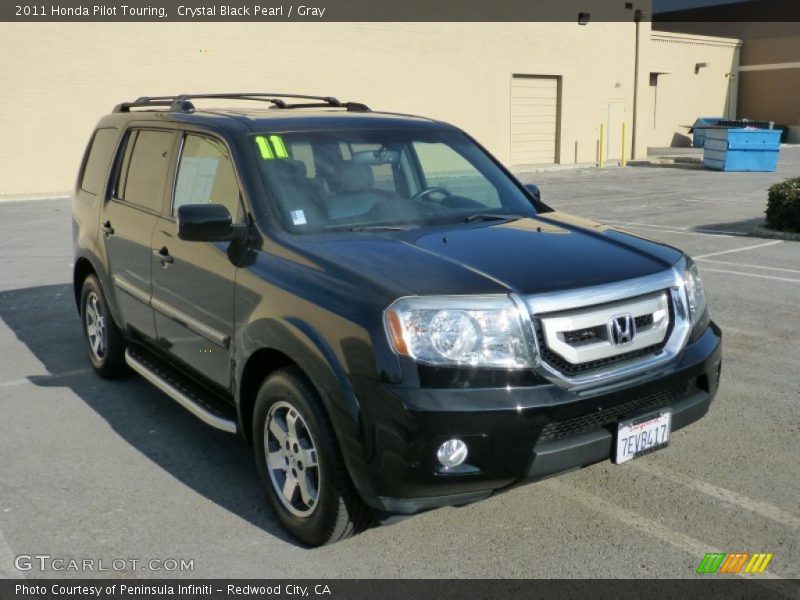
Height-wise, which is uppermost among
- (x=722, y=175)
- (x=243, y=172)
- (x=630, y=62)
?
(x=630, y=62)

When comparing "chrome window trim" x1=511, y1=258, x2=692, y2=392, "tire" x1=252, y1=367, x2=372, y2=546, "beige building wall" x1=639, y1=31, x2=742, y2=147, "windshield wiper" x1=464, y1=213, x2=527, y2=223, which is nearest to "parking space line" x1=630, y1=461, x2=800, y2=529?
"chrome window trim" x1=511, y1=258, x2=692, y2=392

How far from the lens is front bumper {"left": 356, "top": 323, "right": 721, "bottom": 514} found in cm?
302

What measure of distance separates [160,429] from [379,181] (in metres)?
2.03

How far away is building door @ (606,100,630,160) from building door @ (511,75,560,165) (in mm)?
→ 2973

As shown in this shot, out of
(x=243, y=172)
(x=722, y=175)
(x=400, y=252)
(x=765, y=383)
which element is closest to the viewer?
(x=400, y=252)

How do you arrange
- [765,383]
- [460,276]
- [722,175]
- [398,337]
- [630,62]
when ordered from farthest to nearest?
[630,62] < [722,175] < [765,383] < [460,276] < [398,337]

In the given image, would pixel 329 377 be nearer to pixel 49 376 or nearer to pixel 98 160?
pixel 98 160

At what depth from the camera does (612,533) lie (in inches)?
144

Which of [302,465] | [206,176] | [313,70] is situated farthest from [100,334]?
[313,70]

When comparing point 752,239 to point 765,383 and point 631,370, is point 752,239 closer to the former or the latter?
point 765,383

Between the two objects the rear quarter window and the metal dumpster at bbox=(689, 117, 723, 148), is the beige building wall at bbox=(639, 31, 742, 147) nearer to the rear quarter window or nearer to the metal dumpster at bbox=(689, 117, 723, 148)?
the metal dumpster at bbox=(689, 117, 723, 148)

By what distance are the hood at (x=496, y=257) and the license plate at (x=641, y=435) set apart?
1.96 ft
